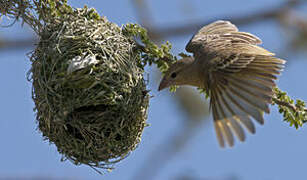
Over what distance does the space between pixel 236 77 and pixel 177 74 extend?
627mm

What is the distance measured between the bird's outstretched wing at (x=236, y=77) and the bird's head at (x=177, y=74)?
0.15 m

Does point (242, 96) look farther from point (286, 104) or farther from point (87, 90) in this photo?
point (87, 90)

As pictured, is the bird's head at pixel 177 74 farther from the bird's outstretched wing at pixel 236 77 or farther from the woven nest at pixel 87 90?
the woven nest at pixel 87 90

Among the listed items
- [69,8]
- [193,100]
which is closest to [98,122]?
[69,8]

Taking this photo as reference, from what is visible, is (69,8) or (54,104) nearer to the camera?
(54,104)

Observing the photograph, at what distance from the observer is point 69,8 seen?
4.43 meters

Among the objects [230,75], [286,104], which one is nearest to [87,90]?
[230,75]

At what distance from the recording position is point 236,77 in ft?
14.0

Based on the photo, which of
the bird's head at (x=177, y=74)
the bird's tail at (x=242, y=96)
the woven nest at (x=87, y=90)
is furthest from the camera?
the bird's head at (x=177, y=74)

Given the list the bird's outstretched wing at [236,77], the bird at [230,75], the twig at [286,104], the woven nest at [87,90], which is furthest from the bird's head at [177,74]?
the twig at [286,104]

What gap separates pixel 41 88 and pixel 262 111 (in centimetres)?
178

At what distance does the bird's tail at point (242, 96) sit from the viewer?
3.78m

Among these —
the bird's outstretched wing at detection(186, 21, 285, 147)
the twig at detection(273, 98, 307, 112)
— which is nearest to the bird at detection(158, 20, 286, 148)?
the bird's outstretched wing at detection(186, 21, 285, 147)

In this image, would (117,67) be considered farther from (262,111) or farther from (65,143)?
(262,111)
